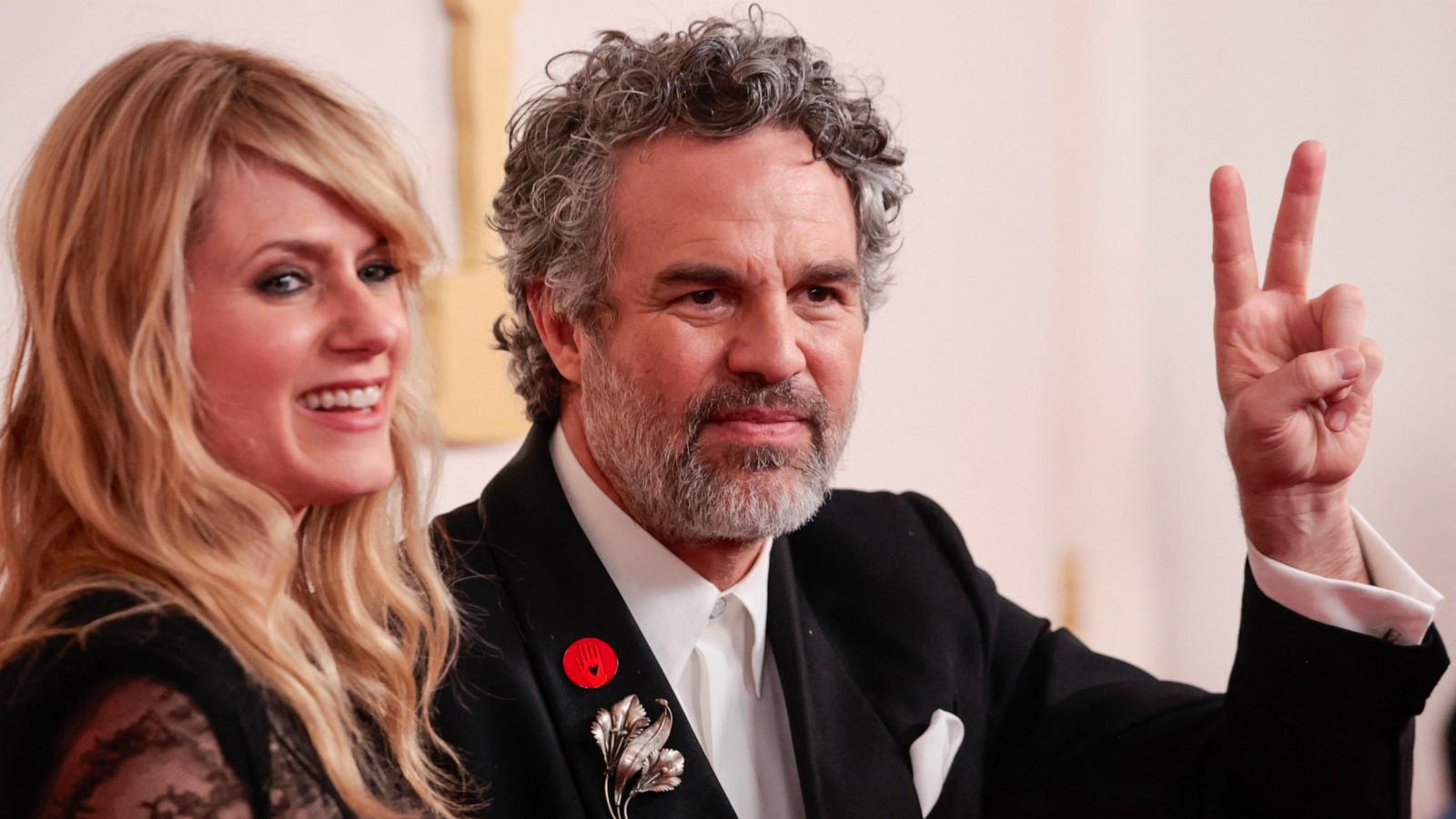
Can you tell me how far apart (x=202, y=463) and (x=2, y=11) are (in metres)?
1.10

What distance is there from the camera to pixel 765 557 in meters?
2.06

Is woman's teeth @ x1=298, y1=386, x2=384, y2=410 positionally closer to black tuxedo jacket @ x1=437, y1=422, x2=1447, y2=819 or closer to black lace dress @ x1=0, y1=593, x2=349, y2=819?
black lace dress @ x1=0, y1=593, x2=349, y2=819

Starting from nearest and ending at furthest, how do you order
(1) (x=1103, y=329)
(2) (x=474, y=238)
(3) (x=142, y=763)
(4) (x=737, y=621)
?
(3) (x=142, y=763) → (4) (x=737, y=621) → (2) (x=474, y=238) → (1) (x=1103, y=329)

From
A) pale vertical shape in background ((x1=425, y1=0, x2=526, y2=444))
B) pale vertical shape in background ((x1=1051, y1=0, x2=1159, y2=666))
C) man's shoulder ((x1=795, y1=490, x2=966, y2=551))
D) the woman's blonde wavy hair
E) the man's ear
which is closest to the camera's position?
the woman's blonde wavy hair

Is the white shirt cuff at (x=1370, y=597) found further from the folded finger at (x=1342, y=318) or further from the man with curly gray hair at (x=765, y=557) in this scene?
the folded finger at (x=1342, y=318)

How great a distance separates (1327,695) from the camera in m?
1.82

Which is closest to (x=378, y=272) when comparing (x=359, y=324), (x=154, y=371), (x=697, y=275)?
(x=359, y=324)

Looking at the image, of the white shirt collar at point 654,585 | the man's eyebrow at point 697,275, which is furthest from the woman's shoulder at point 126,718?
the man's eyebrow at point 697,275

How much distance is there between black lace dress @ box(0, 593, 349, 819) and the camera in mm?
1152

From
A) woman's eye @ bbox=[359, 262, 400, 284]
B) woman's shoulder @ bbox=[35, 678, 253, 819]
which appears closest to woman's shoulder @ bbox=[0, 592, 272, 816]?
woman's shoulder @ bbox=[35, 678, 253, 819]

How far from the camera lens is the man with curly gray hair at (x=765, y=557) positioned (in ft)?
5.92

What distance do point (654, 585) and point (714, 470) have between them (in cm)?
16

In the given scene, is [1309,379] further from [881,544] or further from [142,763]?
[142,763]

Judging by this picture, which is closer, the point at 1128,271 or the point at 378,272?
the point at 378,272
